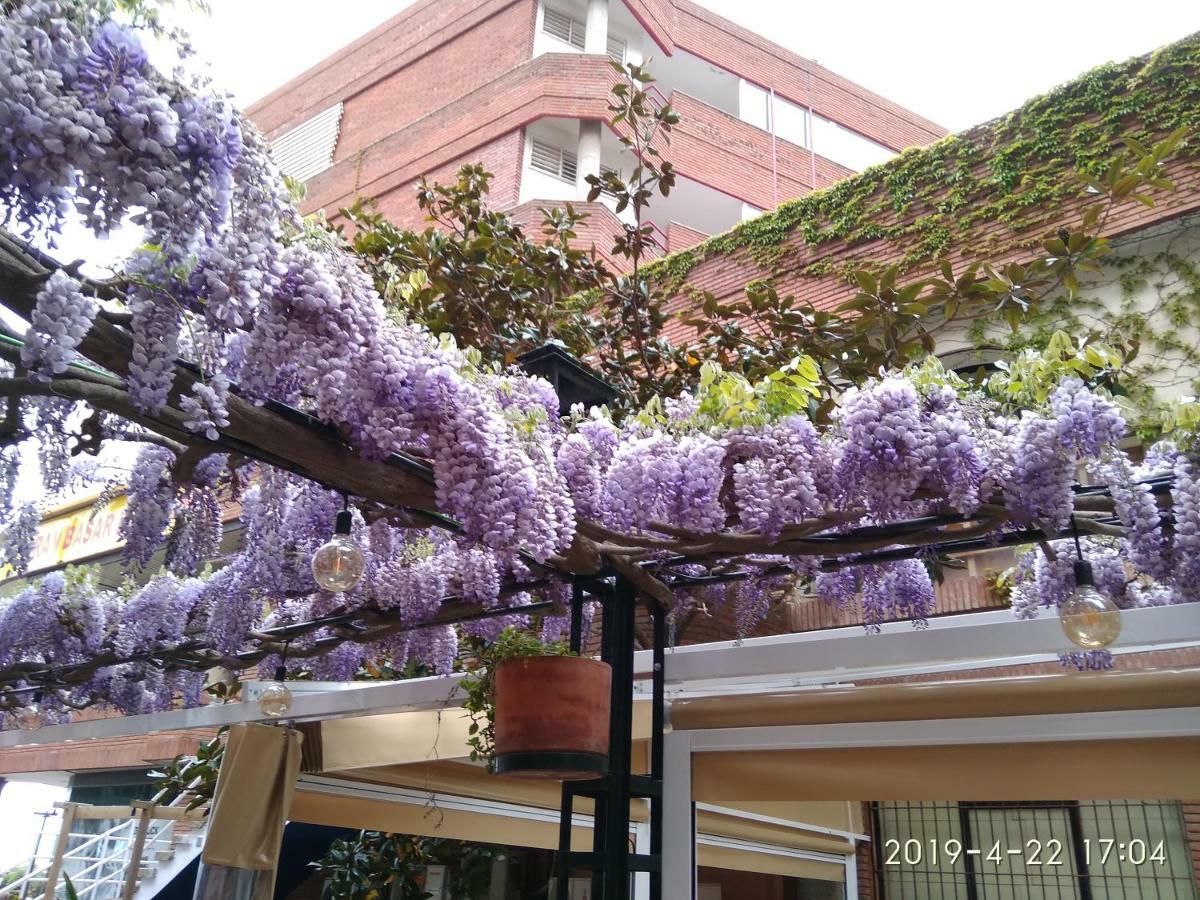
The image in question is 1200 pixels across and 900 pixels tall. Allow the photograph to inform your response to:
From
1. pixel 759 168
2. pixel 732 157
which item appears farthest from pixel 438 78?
pixel 759 168

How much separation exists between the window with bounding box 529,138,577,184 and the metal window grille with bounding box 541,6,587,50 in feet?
7.85

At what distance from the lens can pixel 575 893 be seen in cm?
718

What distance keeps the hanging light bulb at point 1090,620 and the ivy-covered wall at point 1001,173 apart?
14.3 ft

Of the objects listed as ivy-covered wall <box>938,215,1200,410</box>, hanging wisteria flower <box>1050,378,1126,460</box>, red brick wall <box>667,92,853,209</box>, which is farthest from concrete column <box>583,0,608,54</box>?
hanging wisteria flower <box>1050,378,1126,460</box>

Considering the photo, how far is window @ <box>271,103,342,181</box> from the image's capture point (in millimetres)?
17406

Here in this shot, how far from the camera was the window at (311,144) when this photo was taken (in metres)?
17.4

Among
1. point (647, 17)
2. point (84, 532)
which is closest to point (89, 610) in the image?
point (84, 532)

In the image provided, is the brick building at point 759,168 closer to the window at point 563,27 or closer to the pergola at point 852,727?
the window at point 563,27

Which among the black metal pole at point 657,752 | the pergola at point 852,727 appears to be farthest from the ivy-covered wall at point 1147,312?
the black metal pole at point 657,752

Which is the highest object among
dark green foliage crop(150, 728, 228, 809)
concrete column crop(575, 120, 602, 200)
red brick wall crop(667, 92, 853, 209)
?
red brick wall crop(667, 92, 853, 209)

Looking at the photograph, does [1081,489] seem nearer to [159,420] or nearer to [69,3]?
[159,420]

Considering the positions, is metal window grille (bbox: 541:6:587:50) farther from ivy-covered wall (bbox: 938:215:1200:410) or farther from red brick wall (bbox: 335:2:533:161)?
ivy-covered wall (bbox: 938:215:1200:410)

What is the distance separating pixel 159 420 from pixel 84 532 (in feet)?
44.8

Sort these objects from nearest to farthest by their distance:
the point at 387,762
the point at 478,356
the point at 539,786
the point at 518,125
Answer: the point at 478,356
the point at 387,762
the point at 539,786
the point at 518,125
